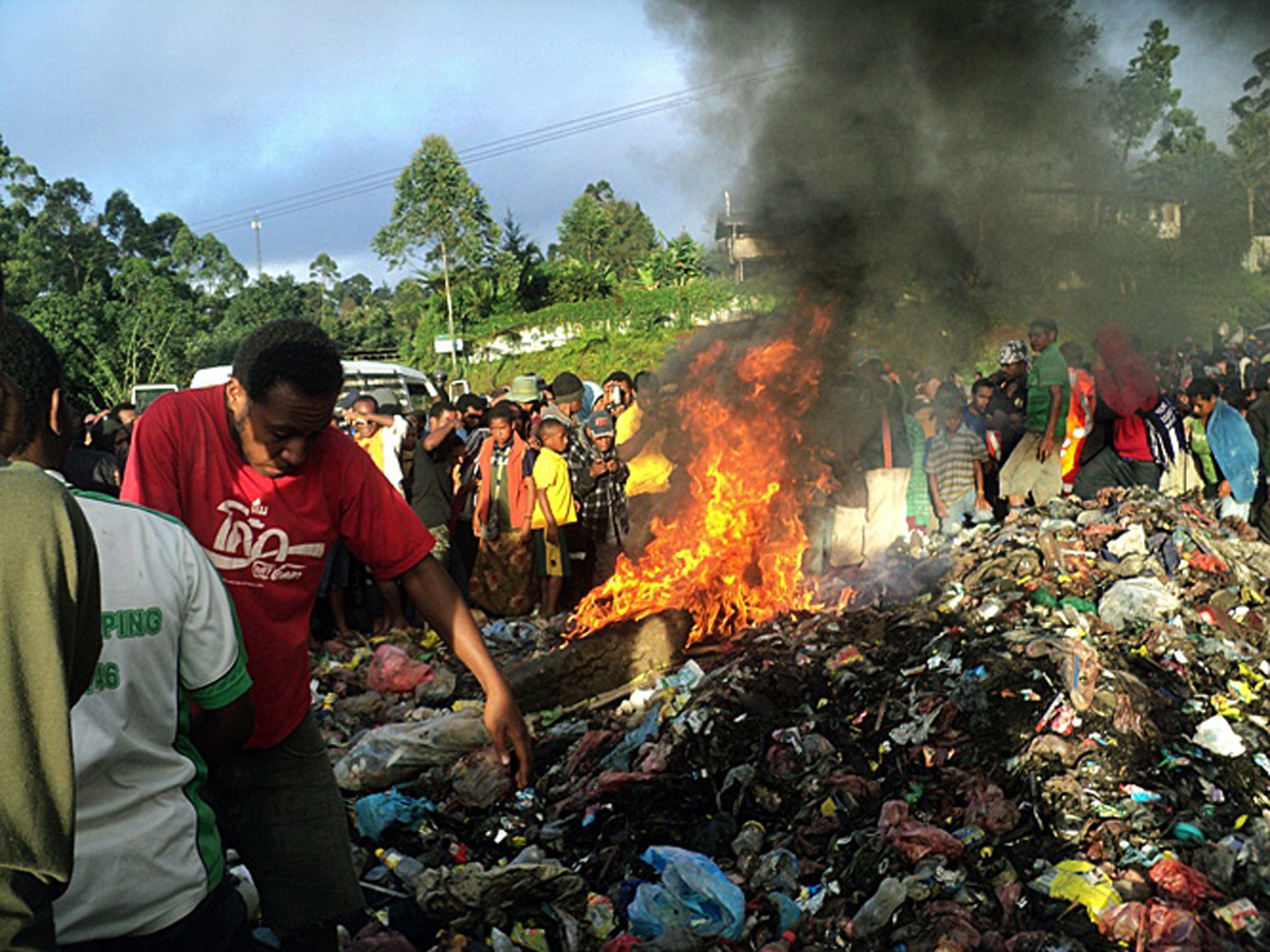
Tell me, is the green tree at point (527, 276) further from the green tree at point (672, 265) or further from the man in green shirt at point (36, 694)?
the man in green shirt at point (36, 694)

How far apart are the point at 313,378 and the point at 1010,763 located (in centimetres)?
373

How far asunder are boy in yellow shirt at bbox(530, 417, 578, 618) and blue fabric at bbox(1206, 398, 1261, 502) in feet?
18.2

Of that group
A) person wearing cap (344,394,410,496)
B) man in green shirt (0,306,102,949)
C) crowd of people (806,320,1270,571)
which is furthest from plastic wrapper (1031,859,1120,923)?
person wearing cap (344,394,410,496)

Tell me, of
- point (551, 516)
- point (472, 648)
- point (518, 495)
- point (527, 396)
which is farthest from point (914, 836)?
point (527, 396)

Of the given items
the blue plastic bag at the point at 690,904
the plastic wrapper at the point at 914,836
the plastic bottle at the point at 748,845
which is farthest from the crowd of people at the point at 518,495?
the blue plastic bag at the point at 690,904

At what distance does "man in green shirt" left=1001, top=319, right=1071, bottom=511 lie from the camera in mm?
9281

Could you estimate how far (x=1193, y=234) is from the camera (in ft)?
29.2

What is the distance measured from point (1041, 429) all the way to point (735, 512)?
3.47 metres

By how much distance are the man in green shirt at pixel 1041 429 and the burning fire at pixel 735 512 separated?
2092mm

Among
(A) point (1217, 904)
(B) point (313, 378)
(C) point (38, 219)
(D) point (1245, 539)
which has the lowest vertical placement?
(A) point (1217, 904)

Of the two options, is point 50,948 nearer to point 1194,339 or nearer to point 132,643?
point 132,643

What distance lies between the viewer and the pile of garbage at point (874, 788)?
12.8ft

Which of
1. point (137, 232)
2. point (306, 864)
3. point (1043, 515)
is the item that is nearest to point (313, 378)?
point (306, 864)

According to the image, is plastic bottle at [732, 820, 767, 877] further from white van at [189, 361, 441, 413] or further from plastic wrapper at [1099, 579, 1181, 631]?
white van at [189, 361, 441, 413]
